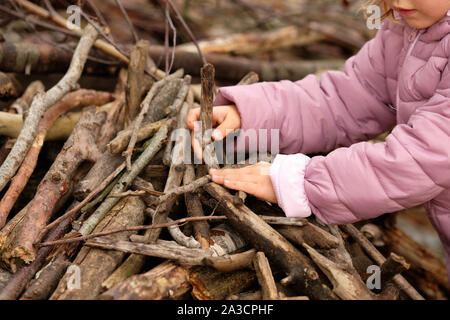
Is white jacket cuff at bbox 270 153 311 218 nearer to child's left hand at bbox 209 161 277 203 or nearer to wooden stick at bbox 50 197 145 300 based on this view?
child's left hand at bbox 209 161 277 203

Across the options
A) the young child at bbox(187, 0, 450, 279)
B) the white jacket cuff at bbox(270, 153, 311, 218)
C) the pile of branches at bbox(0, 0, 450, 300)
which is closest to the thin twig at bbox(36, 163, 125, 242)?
the pile of branches at bbox(0, 0, 450, 300)

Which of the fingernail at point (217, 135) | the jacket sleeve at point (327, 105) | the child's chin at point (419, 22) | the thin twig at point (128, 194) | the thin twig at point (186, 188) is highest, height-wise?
the child's chin at point (419, 22)

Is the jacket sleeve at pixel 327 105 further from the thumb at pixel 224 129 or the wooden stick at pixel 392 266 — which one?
the wooden stick at pixel 392 266

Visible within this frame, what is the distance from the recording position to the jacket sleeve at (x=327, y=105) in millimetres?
1812

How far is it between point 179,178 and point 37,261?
0.52 meters

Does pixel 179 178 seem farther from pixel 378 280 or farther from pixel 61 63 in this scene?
pixel 61 63

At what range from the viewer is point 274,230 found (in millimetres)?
1355

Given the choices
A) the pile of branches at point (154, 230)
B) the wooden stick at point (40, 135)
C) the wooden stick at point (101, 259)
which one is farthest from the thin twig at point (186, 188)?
the wooden stick at point (40, 135)

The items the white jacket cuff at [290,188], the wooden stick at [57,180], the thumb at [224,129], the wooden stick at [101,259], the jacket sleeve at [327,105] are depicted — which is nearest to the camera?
the wooden stick at [101,259]

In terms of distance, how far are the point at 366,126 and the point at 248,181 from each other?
0.76 metres

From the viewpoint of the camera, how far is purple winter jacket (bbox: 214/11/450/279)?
1345 mm

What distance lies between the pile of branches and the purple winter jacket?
148 mm

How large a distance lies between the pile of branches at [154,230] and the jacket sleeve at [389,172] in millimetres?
118

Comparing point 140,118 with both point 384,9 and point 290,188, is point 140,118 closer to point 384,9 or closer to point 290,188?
point 290,188
